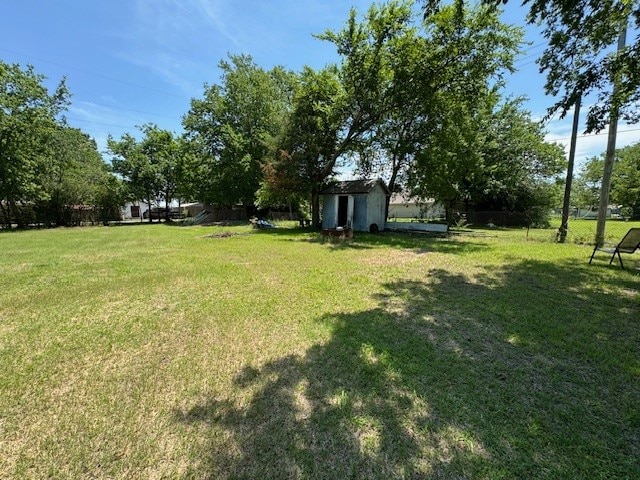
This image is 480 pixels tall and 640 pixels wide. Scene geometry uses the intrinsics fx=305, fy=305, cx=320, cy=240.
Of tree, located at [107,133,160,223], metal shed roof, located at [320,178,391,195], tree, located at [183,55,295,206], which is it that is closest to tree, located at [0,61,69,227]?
tree, located at [107,133,160,223]

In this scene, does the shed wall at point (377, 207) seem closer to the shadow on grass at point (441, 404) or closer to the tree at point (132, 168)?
the shadow on grass at point (441, 404)

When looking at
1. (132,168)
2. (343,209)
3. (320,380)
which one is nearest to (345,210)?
(343,209)

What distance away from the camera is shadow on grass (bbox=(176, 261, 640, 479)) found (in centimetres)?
188

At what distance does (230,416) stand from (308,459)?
708mm

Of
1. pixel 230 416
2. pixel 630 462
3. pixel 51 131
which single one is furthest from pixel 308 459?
pixel 51 131

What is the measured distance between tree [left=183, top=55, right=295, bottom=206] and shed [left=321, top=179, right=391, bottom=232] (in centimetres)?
1024

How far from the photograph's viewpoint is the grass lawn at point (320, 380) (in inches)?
75.3

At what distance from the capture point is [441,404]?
2393 millimetres

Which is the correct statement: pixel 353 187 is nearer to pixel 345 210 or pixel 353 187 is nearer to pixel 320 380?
pixel 345 210

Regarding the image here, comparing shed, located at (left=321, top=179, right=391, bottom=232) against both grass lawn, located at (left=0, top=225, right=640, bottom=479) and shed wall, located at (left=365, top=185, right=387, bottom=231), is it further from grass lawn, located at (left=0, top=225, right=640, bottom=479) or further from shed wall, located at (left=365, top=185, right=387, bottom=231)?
grass lawn, located at (left=0, top=225, right=640, bottom=479)

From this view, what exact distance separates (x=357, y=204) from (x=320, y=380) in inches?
552

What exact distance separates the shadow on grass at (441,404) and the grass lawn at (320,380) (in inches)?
0.5

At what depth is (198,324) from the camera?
394cm

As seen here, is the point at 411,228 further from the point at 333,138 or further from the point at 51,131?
the point at 51,131
